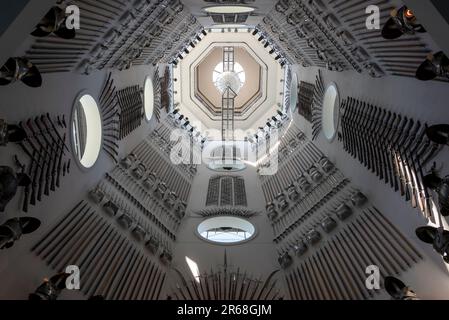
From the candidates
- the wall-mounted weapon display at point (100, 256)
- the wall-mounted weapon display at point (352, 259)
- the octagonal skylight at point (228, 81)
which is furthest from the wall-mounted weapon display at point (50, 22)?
the octagonal skylight at point (228, 81)

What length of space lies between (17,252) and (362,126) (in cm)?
667

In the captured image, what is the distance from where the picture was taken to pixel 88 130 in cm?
970

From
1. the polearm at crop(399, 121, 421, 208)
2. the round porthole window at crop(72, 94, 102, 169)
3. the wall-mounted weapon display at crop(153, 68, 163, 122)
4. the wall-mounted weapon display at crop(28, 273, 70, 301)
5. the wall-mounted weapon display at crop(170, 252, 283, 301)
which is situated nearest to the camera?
the wall-mounted weapon display at crop(28, 273, 70, 301)

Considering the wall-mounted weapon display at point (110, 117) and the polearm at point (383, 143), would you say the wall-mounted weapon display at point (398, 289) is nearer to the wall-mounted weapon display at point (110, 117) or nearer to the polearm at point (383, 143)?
the polearm at point (383, 143)

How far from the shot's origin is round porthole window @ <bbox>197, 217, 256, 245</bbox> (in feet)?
37.8

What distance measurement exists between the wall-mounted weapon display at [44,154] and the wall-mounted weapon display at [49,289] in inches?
43.9

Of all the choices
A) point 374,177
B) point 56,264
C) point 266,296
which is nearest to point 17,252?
point 56,264

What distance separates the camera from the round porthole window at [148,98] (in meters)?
14.9

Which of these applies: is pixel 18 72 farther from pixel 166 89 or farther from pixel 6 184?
pixel 166 89

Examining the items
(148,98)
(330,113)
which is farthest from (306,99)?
(148,98)

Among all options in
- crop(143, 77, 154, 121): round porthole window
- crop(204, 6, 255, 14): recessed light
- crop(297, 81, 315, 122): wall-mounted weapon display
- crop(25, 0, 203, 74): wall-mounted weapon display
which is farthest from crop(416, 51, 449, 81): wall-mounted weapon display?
crop(143, 77, 154, 121): round porthole window

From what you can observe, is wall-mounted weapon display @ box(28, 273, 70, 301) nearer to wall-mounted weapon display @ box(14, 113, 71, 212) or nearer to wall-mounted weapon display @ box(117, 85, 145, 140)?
wall-mounted weapon display @ box(14, 113, 71, 212)

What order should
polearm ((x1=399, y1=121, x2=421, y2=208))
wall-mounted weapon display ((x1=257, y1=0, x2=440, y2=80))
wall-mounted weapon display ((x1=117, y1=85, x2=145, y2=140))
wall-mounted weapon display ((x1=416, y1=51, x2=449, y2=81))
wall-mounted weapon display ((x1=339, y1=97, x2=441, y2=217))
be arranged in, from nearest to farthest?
wall-mounted weapon display ((x1=416, y1=51, x2=449, y2=81)), wall-mounted weapon display ((x1=257, y1=0, x2=440, y2=80)), wall-mounted weapon display ((x1=339, y1=97, x2=441, y2=217)), polearm ((x1=399, y1=121, x2=421, y2=208)), wall-mounted weapon display ((x1=117, y1=85, x2=145, y2=140))

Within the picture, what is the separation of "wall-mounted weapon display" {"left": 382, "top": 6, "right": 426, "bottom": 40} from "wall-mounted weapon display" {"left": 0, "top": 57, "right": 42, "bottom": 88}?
4194mm
